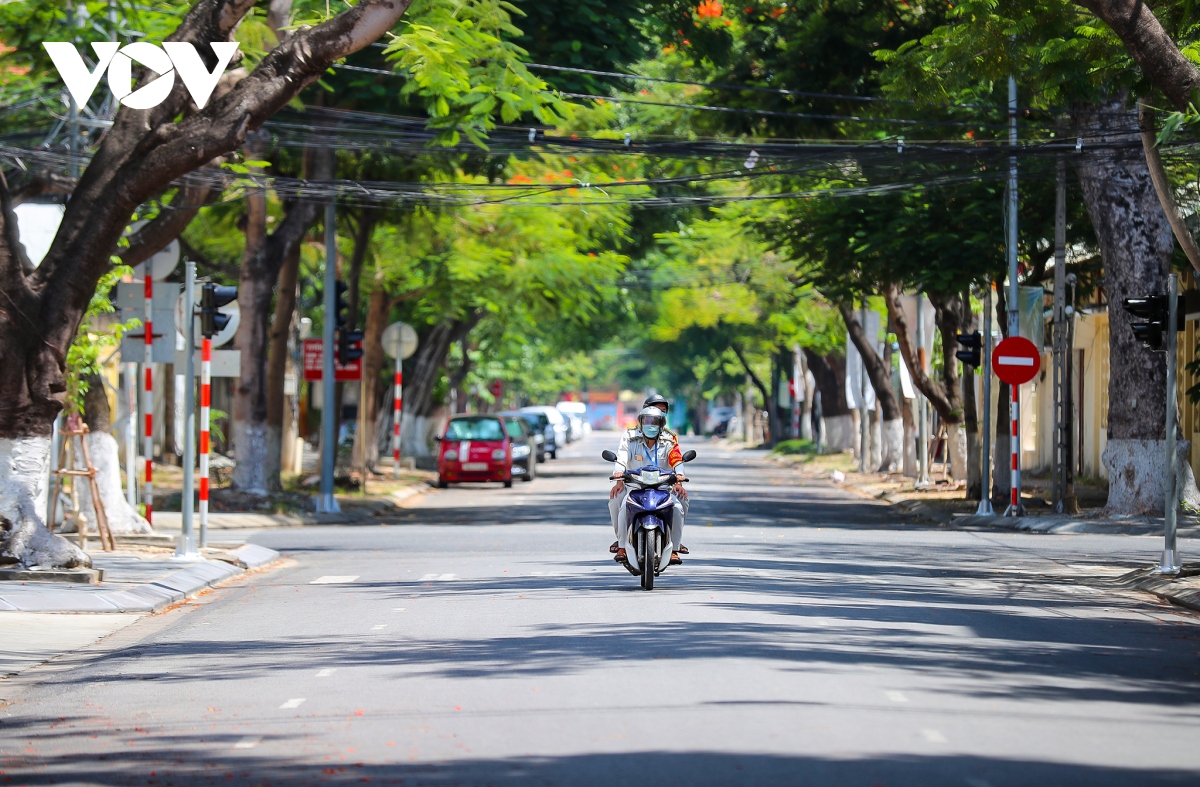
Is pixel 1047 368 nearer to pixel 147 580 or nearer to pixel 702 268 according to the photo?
pixel 702 268

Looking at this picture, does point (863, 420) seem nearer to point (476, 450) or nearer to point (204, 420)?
point (476, 450)

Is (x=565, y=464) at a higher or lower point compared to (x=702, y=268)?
lower

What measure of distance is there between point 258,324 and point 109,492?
22.8 ft

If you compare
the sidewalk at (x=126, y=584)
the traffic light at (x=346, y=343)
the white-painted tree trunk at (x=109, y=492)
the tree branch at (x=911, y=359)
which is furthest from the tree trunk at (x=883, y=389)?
the sidewalk at (x=126, y=584)

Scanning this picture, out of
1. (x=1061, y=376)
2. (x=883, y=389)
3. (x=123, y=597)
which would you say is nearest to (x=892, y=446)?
(x=883, y=389)

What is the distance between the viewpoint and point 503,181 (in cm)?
3016

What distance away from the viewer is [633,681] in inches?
367

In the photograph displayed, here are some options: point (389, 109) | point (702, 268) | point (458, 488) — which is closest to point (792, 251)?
point (389, 109)

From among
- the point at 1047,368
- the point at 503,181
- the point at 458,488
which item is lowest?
the point at 458,488

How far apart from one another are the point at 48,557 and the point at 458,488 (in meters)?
23.3

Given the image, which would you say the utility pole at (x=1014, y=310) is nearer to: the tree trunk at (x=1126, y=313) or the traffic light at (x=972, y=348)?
the traffic light at (x=972, y=348)

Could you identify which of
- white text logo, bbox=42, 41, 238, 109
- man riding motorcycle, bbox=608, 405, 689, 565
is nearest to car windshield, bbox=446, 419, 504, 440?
man riding motorcycle, bbox=608, 405, 689, 565

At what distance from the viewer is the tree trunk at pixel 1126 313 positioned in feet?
77.7

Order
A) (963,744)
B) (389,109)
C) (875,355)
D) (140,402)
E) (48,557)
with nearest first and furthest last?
(963,744)
(48,557)
(389,109)
(875,355)
(140,402)
